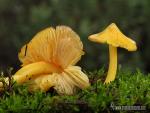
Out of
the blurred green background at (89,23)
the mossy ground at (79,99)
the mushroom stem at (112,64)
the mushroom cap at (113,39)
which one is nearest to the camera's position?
the mossy ground at (79,99)

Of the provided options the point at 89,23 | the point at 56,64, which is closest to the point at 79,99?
the point at 56,64

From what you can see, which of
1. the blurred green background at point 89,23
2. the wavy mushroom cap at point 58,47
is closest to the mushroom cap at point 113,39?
the wavy mushroom cap at point 58,47

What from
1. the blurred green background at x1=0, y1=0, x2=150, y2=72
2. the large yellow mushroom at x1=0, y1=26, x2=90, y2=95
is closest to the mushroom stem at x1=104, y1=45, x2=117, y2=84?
the large yellow mushroom at x1=0, y1=26, x2=90, y2=95

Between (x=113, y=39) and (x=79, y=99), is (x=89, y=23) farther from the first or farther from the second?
(x=79, y=99)

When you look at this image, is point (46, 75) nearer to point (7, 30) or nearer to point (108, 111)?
point (108, 111)

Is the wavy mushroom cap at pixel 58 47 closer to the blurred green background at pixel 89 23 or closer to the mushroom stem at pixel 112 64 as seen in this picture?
the mushroom stem at pixel 112 64

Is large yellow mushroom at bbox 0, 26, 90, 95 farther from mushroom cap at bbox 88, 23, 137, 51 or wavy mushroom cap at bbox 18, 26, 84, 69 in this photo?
mushroom cap at bbox 88, 23, 137, 51
